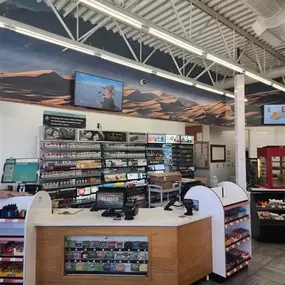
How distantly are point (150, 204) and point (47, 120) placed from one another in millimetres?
3868

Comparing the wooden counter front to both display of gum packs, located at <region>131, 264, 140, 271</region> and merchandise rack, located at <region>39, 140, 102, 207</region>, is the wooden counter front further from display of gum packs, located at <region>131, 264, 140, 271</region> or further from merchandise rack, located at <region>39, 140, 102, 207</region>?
merchandise rack, located at <region>39, 140, 102, 207</region>

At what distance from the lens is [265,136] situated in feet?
33.9

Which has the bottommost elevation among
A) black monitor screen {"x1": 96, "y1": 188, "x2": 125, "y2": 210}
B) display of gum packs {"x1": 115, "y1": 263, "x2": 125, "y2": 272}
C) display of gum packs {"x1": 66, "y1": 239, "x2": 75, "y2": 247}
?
display of gum packs {"x1": 115, "y1": 263, "x2": 125, "y2": 272}

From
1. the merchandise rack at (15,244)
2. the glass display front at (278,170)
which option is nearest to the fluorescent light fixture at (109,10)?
the merchandise rack at (15,244)

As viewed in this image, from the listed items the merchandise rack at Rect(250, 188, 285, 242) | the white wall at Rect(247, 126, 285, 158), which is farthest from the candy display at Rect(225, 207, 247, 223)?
the white wall at Rect(247, 126, 285, 158)

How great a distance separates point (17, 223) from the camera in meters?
3.13

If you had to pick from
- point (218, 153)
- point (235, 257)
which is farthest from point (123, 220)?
point (218, 153)

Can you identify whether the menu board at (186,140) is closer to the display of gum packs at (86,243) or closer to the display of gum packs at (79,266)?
the display of gum packs at (86,243)

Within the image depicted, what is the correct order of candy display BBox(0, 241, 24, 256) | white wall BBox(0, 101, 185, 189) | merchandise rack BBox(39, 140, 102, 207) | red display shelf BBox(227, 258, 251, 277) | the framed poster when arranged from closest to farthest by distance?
candy display BBox(0, 241, 24, 256) → red display shelf BBox(227, 258, 251, 277) → white wall BBox(0, 101, 185, 189) → merchandise rack BBox(39, 140, 102, 207) → the framed poster

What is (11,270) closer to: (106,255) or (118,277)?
(106,255)

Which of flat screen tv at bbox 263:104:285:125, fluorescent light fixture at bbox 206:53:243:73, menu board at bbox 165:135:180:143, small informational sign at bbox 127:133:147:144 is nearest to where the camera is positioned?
fluorescent light fixture at bbox 206:53:243:73

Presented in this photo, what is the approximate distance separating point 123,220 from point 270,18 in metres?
4.12

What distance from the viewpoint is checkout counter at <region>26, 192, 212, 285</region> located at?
3113mm

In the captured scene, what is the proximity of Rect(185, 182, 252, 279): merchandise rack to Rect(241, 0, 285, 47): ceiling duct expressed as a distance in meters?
2.90
